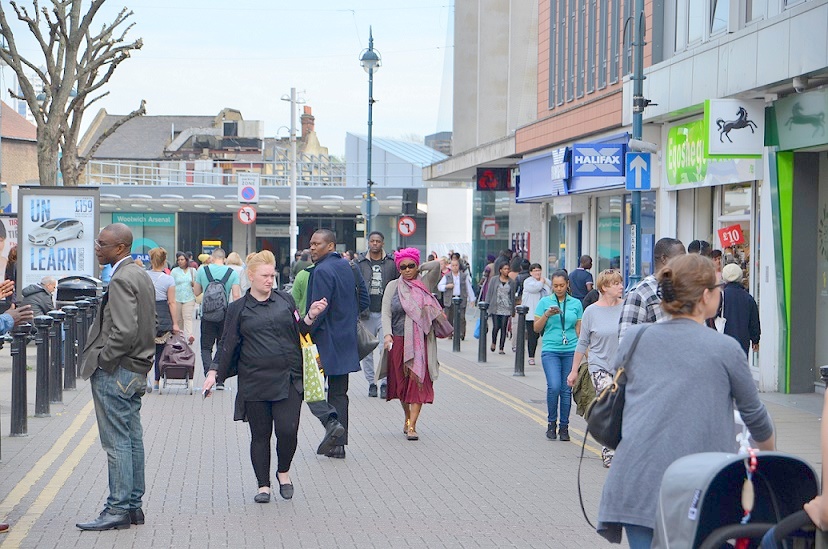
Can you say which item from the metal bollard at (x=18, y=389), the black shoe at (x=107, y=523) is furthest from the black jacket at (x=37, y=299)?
Result: the black shoe at (x=107, y=523)

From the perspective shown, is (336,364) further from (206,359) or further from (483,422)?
(206,359)

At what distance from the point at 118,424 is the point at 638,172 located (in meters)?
11.5

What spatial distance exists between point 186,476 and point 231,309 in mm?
1844

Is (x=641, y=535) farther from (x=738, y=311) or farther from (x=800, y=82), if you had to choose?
(x=800, y=82)

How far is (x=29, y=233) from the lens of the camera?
19484 mm

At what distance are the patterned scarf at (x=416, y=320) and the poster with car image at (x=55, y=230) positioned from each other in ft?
31.2

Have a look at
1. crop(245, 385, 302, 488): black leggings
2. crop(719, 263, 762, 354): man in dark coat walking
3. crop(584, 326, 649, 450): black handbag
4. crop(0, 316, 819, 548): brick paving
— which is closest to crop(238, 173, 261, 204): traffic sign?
crop(0, 316, 819, 548): brick paving

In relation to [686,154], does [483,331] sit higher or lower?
lower

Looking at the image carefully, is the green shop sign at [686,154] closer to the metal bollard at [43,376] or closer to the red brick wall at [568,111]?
the red brick wall at [568,111]

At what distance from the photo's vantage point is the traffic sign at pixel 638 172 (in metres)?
17.5

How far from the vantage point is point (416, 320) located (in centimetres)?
1156

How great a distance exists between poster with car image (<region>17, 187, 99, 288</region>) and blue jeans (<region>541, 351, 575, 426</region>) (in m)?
10.4

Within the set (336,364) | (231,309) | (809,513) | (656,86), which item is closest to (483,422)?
(336,364)

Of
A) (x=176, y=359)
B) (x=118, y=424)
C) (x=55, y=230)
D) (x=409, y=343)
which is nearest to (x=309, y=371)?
(x=118, y=424)
